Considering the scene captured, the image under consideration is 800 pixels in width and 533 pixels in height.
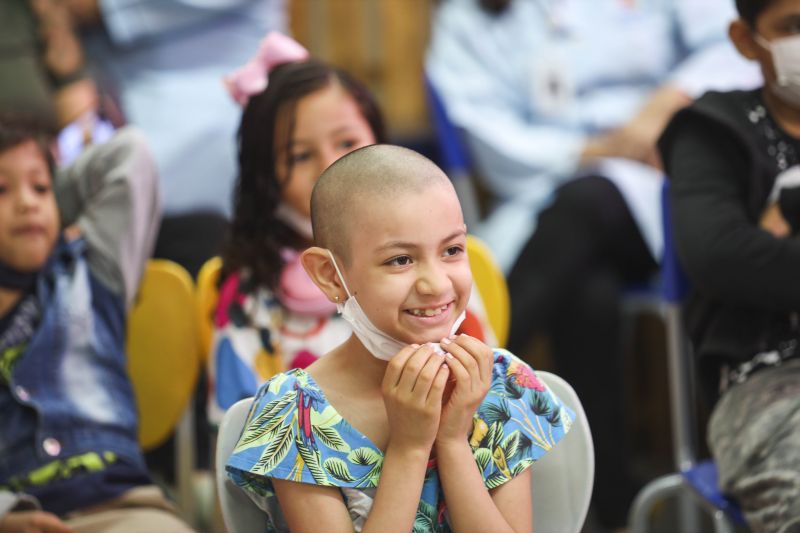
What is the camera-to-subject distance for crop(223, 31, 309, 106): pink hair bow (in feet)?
6.36

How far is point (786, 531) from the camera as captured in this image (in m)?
1.45

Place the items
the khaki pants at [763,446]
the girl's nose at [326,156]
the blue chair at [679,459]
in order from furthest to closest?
the girl's nose at [326,156] → the blue chair at [679,459] → the khaki pants at [763,446]

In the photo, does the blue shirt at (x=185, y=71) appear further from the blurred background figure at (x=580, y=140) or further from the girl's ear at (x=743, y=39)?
the girl's ear at (x=743, y=39)

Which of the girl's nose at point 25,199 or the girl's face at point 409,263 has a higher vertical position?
the girl's face at point 409,263

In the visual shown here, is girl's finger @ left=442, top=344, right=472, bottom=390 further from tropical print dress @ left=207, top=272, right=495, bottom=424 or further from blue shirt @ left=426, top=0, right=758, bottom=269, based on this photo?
blue shirt @ left=426, top=0, right=758, bottom=269

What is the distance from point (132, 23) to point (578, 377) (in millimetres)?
1484

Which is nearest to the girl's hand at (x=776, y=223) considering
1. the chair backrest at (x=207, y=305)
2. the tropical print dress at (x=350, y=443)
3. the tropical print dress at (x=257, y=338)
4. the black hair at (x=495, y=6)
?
the tropical print dress at (x=257, y=338)

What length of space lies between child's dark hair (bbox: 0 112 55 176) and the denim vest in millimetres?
188

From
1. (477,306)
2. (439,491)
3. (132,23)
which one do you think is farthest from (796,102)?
(132,23)

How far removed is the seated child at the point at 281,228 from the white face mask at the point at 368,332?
0.50m

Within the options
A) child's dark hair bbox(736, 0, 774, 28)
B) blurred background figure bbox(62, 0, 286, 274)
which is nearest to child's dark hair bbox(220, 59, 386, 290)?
child's dark hair bbox(736, 0, 774, 28)

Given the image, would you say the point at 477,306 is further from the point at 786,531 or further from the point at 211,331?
the point at 786,531

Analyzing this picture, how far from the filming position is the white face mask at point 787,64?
169cm

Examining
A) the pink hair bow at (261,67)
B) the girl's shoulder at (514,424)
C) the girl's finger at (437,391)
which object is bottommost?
the girl's shoulder at (514,424)
